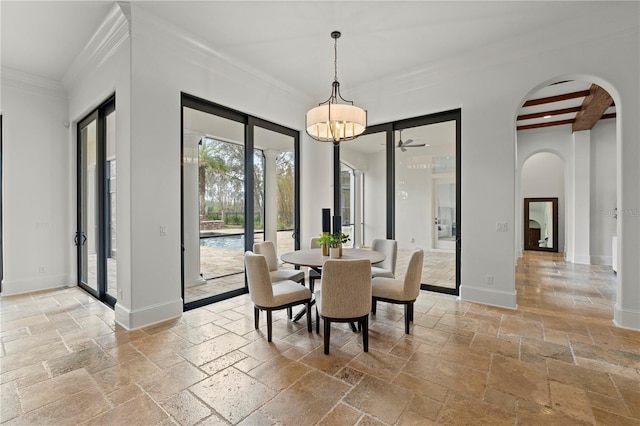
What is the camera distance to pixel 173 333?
3098 millimetres

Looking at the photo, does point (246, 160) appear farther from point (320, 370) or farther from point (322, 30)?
point (320, 370)

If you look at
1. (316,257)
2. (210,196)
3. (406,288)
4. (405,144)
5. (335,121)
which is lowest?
(406,288)

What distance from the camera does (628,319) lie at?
3201 millimetres

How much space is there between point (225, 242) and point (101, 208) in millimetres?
1753

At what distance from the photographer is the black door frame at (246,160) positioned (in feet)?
12.3

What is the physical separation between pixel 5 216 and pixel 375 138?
593 cm

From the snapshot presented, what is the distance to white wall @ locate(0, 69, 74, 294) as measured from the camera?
4.44 meters

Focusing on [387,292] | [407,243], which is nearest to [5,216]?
[387,292]

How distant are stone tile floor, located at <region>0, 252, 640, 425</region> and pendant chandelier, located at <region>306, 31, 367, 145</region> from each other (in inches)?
86.5

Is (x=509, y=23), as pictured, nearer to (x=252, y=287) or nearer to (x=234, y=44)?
(x=234, y=44)

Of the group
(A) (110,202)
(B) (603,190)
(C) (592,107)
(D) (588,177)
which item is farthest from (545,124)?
(A) (110,202)

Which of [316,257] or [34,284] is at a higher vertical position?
[316,257]

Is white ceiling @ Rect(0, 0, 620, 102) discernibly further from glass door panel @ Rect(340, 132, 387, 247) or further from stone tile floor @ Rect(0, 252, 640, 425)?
stone tile floor @ Rect(0, 252, 640, 425)

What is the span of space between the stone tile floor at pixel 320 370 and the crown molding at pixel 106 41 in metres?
3.19
